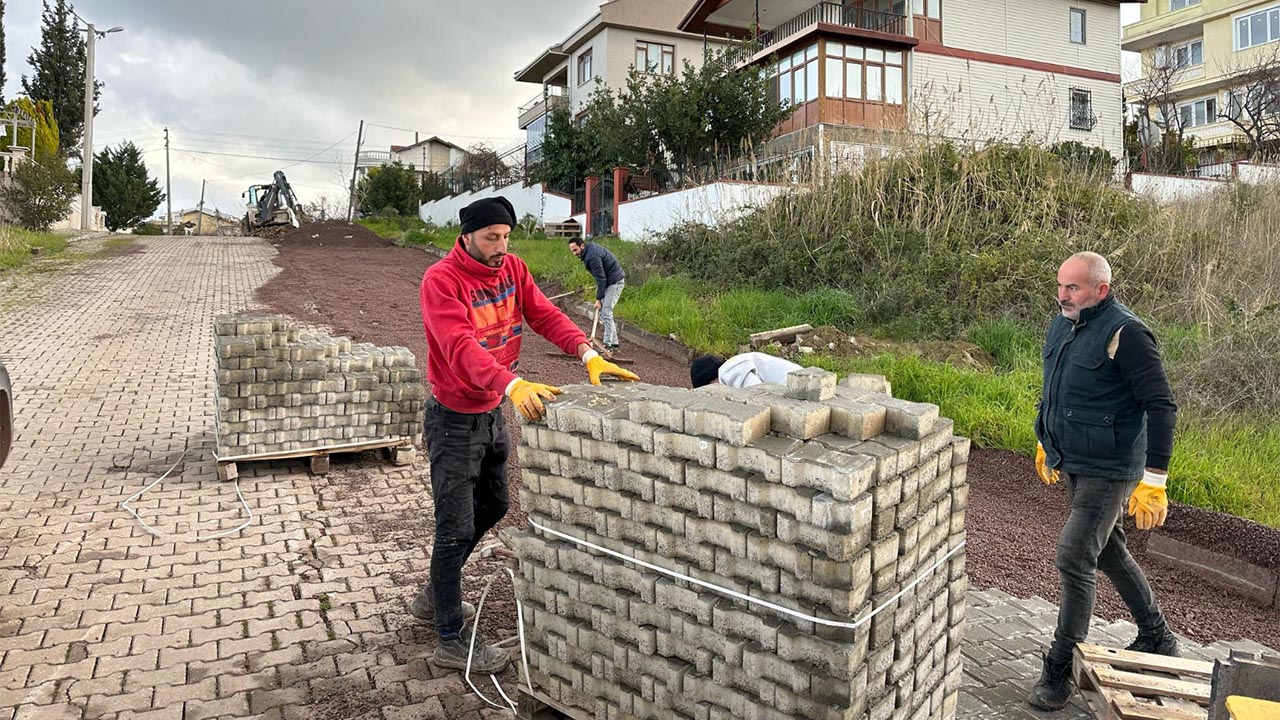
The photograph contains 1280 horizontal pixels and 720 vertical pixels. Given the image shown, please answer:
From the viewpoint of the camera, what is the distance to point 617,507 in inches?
121

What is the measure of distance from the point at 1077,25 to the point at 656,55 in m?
15.3

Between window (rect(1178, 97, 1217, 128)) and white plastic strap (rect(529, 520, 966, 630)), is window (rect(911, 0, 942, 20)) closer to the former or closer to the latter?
window (rect(1178, 97, 1217, 128))

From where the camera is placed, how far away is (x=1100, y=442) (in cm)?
361

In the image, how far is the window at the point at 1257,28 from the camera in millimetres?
34844

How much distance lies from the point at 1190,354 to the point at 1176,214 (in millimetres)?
5428

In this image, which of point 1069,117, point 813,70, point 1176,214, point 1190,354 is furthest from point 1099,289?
point 1069,117

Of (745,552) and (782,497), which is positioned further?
(745,552)

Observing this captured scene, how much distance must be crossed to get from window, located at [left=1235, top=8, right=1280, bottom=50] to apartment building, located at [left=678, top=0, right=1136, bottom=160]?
1107cm

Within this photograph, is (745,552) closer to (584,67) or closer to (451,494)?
(451,494)

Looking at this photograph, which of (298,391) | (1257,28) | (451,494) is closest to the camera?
(451,494)

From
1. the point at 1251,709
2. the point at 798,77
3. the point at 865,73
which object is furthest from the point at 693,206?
the point at 1251,709

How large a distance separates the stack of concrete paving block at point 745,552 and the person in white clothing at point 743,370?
880 millimetres

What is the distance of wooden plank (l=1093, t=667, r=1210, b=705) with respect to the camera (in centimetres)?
326

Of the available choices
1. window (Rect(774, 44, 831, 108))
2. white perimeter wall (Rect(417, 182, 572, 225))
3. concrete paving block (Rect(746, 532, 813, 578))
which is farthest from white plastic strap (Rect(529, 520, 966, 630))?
window (Rect(774, 44, 831, 108))
